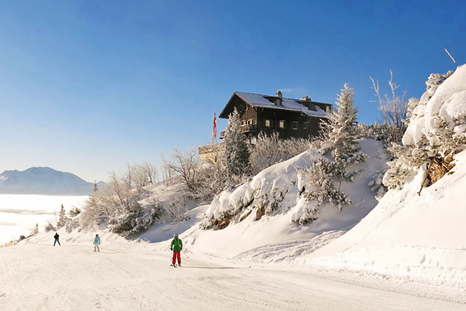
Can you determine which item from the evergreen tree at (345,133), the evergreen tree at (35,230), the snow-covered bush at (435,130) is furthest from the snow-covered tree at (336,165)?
the evergreen tree at (35,230)

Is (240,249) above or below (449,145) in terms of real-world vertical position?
below

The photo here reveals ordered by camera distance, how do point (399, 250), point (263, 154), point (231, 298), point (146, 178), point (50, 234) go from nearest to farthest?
point (231, 298) → point (399, 250) → point (263, 154) → point (50, 234) → point (146, 178)

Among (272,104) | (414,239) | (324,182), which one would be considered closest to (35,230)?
(272,104)

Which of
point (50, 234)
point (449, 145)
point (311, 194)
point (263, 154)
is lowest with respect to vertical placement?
point (50, 234)

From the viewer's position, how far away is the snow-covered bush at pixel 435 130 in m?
12.6

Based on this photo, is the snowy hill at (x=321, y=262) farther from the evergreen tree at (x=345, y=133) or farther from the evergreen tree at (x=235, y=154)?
the evergreen tree at (x=235, y=154)

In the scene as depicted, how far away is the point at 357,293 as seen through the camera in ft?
27.9

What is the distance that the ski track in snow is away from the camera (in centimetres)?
768

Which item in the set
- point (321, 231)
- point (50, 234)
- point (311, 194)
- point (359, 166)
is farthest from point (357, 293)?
point (50, 234)

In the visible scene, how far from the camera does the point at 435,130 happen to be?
1301 centimetres

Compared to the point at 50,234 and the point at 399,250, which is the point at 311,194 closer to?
the point at 399,250

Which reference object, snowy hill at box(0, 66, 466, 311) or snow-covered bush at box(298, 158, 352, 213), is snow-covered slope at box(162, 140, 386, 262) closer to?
snowy hill at box(0, 66, 466, 311)

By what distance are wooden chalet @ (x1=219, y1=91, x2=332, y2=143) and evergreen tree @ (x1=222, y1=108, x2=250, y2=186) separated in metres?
8.59

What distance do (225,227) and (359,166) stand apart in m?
8.89
